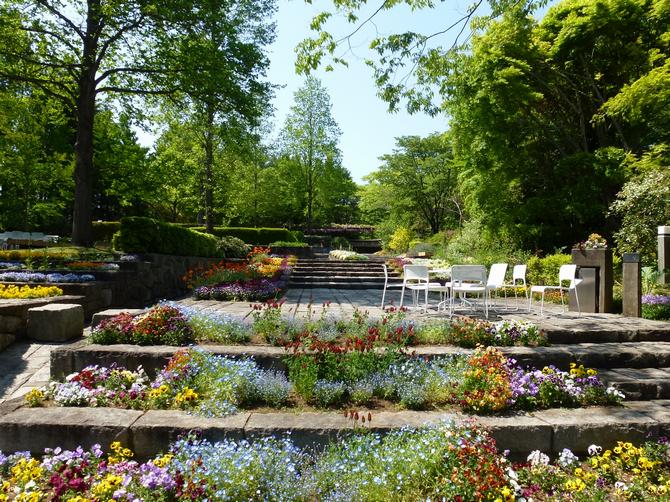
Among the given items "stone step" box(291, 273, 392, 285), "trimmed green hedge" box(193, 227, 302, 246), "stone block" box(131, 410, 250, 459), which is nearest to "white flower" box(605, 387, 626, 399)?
"stone block" box(131, 410, 250, 459)

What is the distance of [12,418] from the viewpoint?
3.26 m

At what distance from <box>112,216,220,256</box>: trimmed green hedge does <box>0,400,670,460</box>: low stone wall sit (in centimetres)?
690

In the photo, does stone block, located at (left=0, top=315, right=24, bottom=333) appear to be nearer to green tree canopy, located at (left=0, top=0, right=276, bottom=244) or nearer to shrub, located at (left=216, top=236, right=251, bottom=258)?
green tree canopy, located at (left=0, top=0, right=276, bottom=244)

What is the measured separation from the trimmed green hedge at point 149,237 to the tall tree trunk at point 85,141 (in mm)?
2365

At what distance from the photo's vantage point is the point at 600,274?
23.1 ft

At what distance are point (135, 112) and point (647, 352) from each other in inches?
578

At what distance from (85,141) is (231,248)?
699cm

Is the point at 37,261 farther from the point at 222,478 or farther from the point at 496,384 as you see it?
the point at 496,384

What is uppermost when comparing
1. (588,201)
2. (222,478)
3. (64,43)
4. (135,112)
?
(64,43)

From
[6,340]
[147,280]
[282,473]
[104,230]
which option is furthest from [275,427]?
[104,230]

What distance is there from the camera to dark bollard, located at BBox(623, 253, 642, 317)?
6402mm

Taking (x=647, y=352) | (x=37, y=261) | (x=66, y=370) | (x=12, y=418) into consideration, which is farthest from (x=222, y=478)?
(x=37, y=261)

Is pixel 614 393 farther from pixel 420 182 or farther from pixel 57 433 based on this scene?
pixel 420 182

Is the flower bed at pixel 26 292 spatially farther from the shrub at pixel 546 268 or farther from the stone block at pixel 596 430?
the shrub at pixel 546 268
